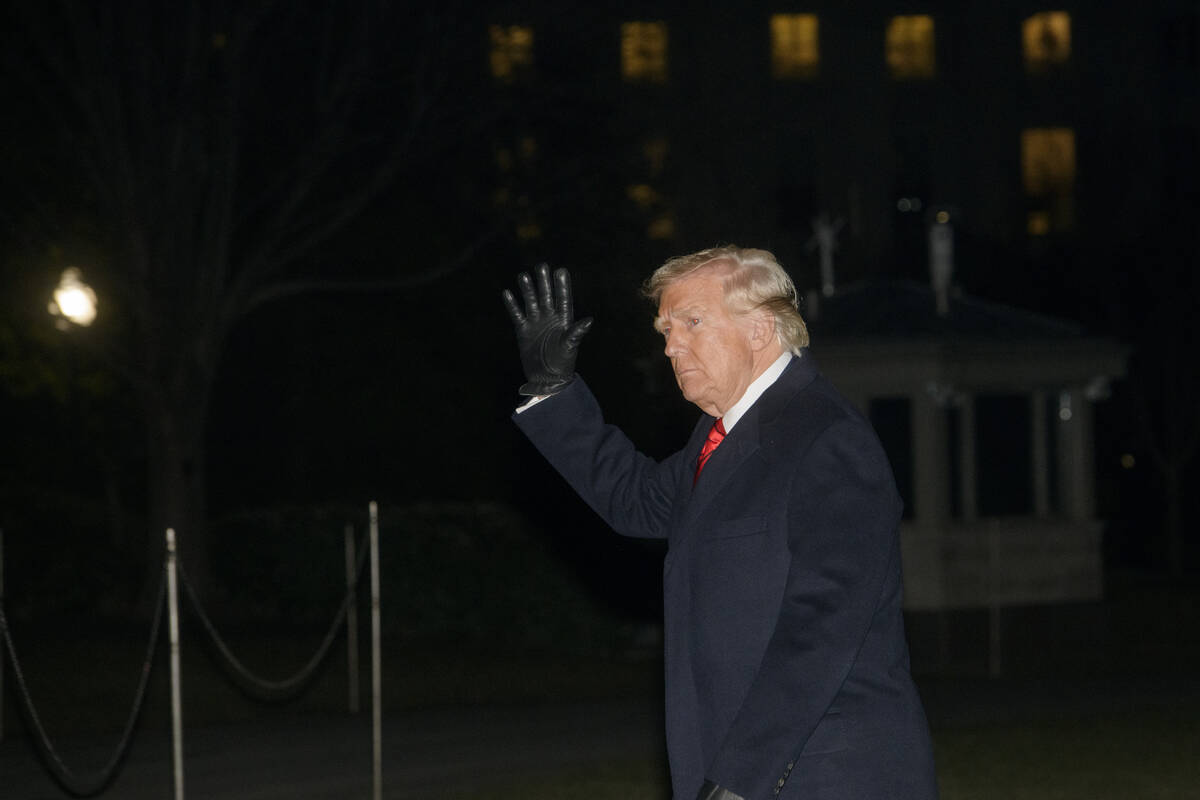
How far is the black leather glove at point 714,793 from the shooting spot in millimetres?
3498

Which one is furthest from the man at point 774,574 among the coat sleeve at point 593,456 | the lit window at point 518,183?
the lit window at point 518,183

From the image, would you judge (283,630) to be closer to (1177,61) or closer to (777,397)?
(777,397)

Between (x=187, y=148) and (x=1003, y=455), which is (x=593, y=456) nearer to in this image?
(x=187, y=148)

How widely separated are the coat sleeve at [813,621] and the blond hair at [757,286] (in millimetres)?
389

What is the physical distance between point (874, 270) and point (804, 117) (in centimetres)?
499

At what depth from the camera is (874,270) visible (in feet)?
128

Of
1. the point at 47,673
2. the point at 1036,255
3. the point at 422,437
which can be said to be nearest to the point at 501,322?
the point at 422,437

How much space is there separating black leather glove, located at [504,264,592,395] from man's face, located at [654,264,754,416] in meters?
0.48

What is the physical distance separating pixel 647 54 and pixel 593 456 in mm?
37886

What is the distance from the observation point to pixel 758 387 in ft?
12.9

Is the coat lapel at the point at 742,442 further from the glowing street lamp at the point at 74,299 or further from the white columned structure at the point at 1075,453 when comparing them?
the white columned structure at the point at 1075,453

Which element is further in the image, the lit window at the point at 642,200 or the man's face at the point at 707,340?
the lit window at the point at 642,200

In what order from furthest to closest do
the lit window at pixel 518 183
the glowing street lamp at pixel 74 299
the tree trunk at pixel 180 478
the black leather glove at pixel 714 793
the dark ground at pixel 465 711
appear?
the lit window at pixel 518 183 → the tree trunk at pixel 180 478 → the glowing street lamp at pixel 74 299 → the dark ground at pixel 465 711 → the black leather glove at pixel 714 793

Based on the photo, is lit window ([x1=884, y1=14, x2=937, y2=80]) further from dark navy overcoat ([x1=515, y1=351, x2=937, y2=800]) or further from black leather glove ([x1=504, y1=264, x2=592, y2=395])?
dark navy overcoat ([x1=515, y1=351, x2=937, y2=800])
